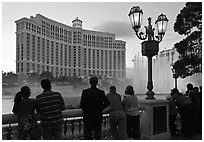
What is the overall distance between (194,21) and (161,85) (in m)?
33.1

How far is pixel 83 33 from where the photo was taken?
13775 centimetres

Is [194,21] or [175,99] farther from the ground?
[194,21]

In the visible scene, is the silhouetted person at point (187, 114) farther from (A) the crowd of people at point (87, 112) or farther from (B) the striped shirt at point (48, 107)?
(B) the striped shirt at point (48, 107)

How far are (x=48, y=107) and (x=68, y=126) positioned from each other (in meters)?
1.18

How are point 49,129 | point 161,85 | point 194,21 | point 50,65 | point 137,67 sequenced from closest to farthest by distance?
point 49,129
point 194,21
point 161,85
point 137,67
point 50,65

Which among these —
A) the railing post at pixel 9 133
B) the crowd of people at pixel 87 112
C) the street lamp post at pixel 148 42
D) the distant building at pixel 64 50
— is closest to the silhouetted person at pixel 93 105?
the crowd of people at pixel 87 112

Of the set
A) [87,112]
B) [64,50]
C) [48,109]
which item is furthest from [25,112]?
[64,50]

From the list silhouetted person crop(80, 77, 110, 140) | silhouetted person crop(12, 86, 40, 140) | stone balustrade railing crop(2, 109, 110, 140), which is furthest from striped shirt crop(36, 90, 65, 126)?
silhouetted person crop(80, 77, 110, 140)

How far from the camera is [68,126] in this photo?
485cm

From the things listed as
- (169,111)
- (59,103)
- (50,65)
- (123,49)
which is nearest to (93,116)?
(59,103)

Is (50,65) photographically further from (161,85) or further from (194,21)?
(194,21)

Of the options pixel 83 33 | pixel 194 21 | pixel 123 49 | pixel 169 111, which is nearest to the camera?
pixel 169 111

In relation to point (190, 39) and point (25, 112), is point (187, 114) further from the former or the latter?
point (190, 39)

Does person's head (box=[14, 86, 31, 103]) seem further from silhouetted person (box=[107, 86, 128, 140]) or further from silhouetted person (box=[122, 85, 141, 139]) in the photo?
silhouetted person (box=[122, 85, 141, 139])
